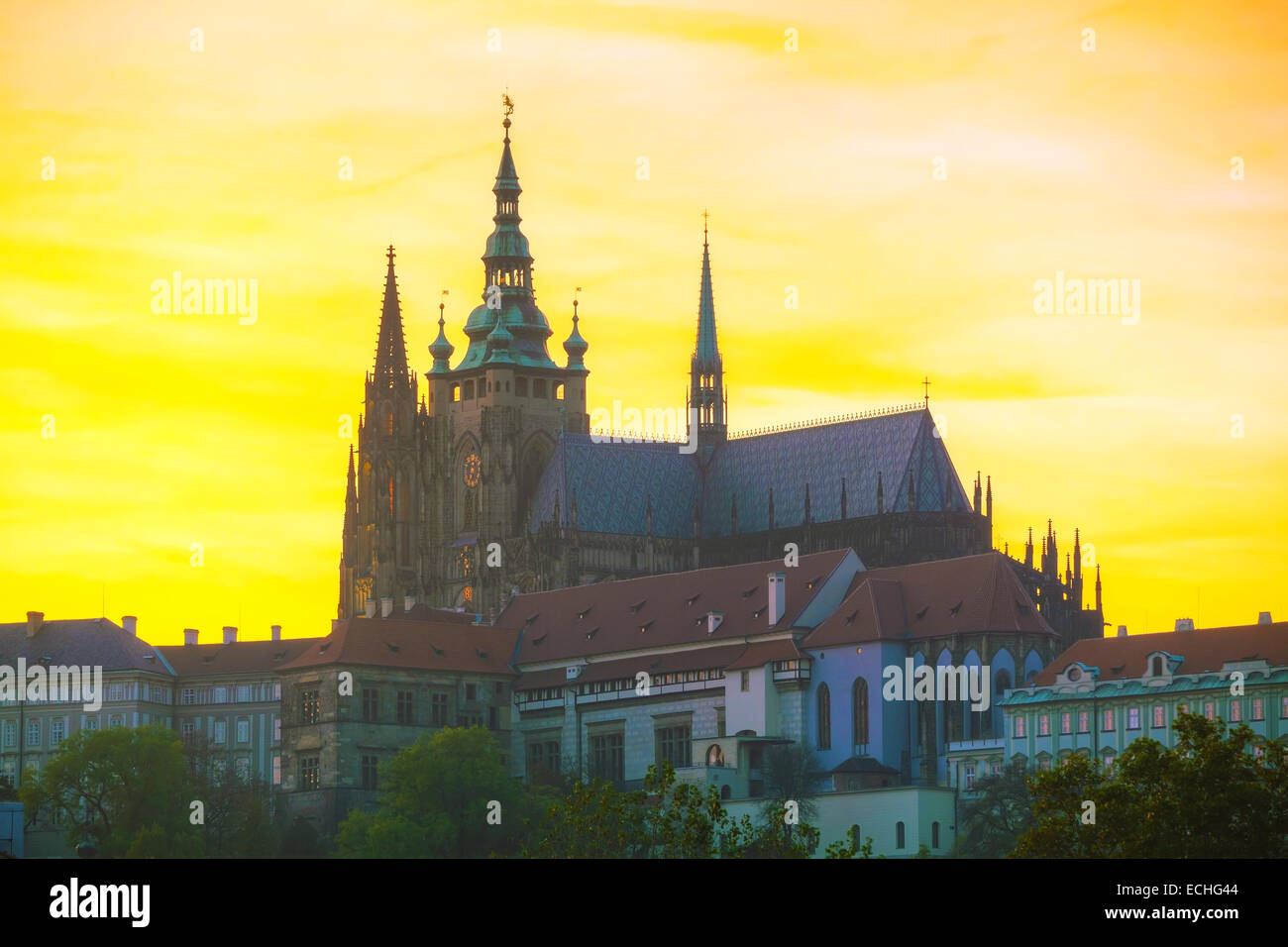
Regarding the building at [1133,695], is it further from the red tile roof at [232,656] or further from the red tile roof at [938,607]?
the red tile roof at [232,656]

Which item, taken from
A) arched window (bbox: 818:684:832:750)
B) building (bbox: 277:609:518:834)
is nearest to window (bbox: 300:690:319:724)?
building (bbox: 277:609:518:834)

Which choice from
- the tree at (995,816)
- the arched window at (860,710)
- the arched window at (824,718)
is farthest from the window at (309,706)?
the tree at (995,816)

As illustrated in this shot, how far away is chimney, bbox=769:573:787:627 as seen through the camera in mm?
156000

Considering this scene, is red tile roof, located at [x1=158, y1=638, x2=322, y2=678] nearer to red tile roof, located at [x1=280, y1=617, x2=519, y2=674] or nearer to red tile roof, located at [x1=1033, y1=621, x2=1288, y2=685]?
red tile roof, located at [x1=280, y1=617, x2=519, y2=674]

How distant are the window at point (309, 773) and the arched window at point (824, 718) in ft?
88.0

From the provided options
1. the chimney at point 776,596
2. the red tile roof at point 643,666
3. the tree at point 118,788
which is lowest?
the tree at point 118,788

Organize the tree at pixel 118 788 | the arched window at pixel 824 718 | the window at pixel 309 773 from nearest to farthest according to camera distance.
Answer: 1. the arched window at pixel 824 718
2. the tree at pixel 118 788
3. the window at pixel 309 773

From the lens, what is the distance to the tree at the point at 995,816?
12950cm

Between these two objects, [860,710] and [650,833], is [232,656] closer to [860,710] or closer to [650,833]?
[860,710]

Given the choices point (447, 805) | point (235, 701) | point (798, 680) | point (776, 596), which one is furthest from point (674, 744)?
point (235, 701)

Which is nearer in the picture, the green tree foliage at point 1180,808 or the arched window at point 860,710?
the green tree foliage at point 1180,808

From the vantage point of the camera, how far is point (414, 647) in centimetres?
16650
